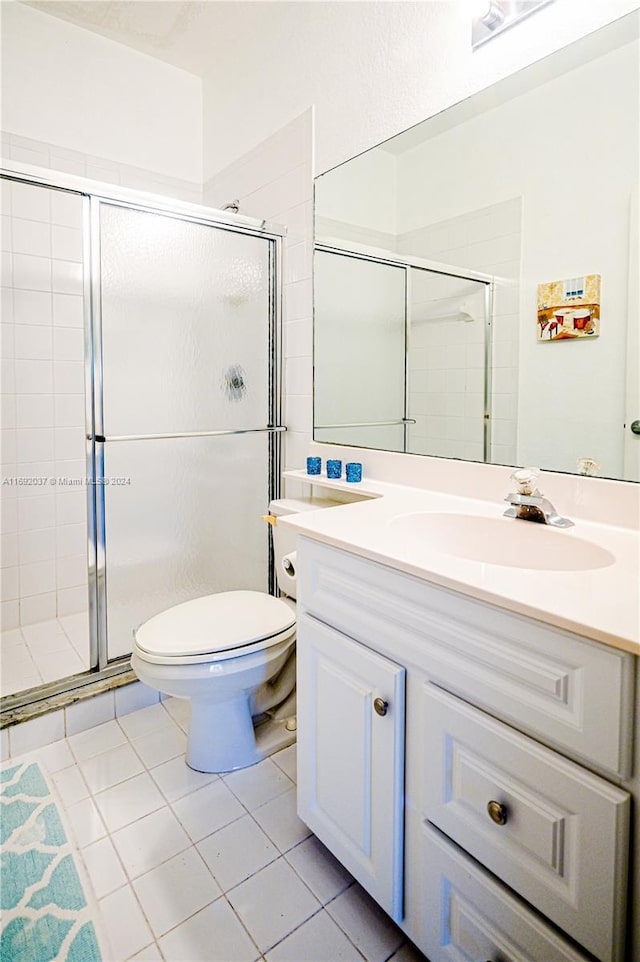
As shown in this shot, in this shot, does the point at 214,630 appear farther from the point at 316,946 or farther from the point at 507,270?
the point at 507,270

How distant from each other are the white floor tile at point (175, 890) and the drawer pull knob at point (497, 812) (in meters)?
0.73

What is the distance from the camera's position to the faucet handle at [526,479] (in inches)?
44.7

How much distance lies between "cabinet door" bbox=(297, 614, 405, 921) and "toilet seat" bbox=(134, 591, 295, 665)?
310 mm

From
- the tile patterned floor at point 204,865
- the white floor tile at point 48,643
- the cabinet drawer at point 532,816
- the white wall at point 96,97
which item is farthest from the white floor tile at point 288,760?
the white wall at point 96,97

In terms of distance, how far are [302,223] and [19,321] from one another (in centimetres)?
120

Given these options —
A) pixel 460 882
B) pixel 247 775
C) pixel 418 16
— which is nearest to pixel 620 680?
pixel 460 882

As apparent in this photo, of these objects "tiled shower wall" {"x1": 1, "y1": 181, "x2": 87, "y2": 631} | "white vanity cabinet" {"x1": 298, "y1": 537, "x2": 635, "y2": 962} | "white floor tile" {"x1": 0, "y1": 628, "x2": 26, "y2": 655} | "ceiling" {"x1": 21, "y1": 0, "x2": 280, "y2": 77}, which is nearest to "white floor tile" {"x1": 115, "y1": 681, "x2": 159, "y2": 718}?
"white floor tile" {"x1": 0, "y1": 628, "x2": 26, "y2": 655}

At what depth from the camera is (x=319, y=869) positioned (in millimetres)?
1227

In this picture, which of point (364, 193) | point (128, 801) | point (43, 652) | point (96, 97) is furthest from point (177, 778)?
point (96, 97)

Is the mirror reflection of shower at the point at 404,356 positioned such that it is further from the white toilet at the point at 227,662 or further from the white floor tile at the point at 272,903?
the white floor tile at the point at 272,903

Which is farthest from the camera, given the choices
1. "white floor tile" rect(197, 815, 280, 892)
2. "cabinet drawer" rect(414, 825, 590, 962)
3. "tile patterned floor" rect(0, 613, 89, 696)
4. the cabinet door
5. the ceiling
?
the ceiling

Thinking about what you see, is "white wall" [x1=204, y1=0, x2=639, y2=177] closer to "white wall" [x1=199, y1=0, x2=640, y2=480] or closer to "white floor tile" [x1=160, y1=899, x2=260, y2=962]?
"white wall" [x1=199, y1=0, x2=640, y2=480]

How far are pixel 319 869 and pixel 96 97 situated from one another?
2791mm

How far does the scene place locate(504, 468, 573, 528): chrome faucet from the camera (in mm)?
1129
